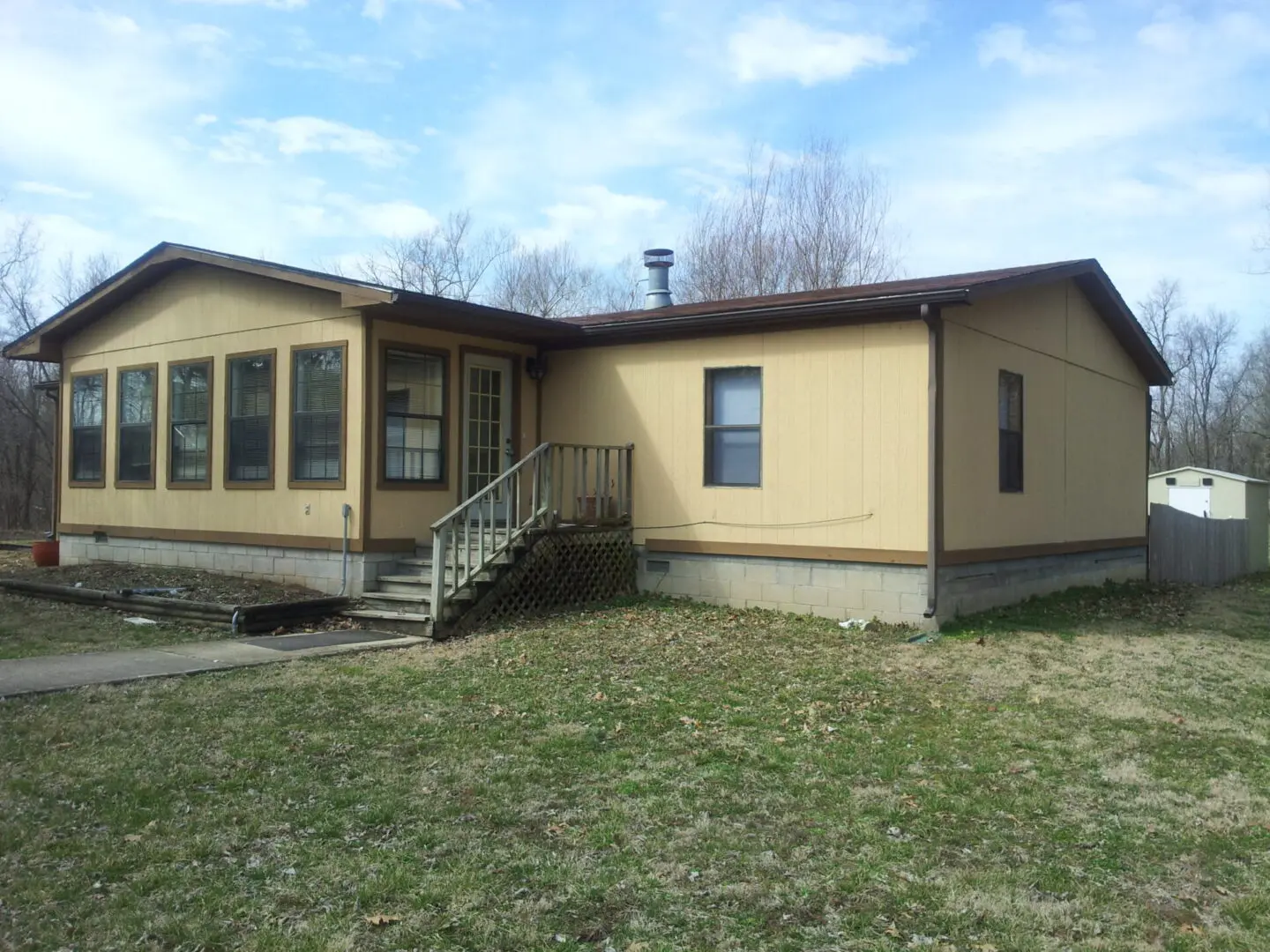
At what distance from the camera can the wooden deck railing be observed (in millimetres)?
10016

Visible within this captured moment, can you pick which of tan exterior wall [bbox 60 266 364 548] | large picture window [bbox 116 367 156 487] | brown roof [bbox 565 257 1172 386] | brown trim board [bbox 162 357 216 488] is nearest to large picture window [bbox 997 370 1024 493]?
brown roof [bbox 565 257 1172 386]

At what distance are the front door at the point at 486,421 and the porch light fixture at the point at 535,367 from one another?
0.28m

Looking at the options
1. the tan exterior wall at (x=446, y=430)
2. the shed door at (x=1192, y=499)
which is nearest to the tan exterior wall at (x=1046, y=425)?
the tan exterior wall at (x=446, y=430)

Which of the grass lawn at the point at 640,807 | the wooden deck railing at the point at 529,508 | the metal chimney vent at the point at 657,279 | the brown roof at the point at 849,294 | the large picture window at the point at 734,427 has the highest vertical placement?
the metal chimney vent at the point at 657,279

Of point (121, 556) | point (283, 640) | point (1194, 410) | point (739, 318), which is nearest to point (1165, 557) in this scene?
point (739, 318)

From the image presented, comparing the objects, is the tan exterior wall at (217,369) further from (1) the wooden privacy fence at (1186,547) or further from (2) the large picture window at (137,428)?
(1) the wooden privacy fence at (1186,547)

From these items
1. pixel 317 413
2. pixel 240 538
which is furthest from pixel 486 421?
pixel 240 538

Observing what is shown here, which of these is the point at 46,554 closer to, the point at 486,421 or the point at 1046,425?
the point at 486,421

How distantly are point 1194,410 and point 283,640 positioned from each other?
154ft

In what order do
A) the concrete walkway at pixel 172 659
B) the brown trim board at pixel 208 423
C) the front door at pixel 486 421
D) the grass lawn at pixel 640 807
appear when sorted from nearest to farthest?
the grass lawn at pixel 640 807 → the concrete walkway at pixel 172 659 → the front door at pixel 486 421 → the brown trim board at pixel 208 423

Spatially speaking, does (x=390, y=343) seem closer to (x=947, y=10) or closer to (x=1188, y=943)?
(x=947, y=10)

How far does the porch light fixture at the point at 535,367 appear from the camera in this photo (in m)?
13.1

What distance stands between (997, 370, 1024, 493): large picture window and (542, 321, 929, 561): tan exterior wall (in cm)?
195

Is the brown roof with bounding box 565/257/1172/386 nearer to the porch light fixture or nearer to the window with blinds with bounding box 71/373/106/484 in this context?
the porch light fixture
